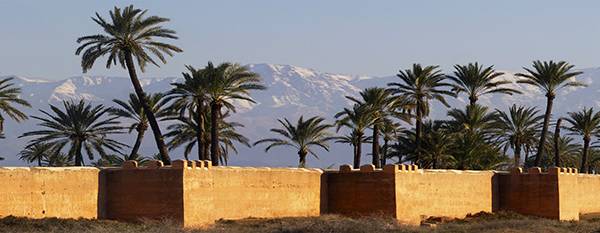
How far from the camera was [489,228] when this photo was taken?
44.7 m

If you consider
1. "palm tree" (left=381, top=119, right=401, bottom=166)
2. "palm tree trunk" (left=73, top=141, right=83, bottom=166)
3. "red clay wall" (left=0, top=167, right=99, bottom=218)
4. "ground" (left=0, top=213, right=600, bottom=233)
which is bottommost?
"ground" (left=0, top=213, right=600, bottom=233)

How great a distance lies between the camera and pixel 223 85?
198 ft

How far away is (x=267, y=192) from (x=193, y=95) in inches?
618

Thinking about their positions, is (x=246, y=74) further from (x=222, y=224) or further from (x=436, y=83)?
(x=222, y=224)

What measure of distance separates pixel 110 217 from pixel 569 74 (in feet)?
130

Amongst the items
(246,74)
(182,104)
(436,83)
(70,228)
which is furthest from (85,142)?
(70,228)

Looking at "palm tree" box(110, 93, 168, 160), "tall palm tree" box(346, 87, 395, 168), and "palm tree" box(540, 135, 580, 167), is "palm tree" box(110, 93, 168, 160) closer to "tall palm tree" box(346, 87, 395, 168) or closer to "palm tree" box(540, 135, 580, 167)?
"tall palm tree" box(346, 87, 395, 168)

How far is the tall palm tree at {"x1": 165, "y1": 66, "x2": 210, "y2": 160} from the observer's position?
60531mm

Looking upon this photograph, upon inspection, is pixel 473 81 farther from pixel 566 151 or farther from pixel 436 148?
pixel 566 151

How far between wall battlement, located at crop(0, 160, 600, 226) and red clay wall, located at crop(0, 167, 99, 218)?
3cm

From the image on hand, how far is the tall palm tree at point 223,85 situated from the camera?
6019 centimetres

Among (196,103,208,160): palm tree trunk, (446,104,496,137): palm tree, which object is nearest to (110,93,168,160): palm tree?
(196,103,208,160): palm tree trunk

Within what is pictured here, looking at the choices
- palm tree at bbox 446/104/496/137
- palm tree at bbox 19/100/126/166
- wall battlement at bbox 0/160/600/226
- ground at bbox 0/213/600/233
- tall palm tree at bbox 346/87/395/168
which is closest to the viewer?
ground at bbox 0/213/600/233

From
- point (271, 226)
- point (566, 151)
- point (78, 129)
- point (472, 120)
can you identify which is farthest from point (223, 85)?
point (566, 151)
